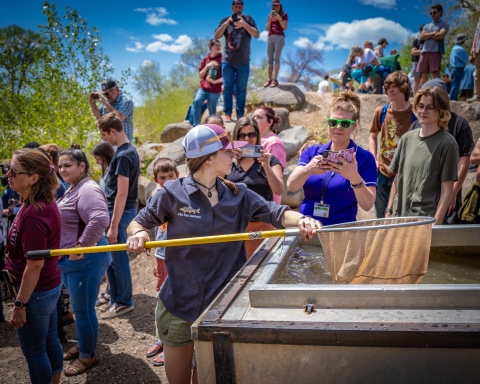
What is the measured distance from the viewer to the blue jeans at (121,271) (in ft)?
16.0

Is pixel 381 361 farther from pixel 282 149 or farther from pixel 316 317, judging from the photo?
pixel 282 149

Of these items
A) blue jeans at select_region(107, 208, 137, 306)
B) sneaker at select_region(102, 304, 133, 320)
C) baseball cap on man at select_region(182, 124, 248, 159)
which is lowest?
sneaker at select_region(102, 304, 133, 320)

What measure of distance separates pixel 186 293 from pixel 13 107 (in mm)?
8252

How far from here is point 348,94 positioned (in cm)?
327

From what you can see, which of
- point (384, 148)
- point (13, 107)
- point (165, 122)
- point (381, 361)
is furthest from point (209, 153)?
point (165, 122)

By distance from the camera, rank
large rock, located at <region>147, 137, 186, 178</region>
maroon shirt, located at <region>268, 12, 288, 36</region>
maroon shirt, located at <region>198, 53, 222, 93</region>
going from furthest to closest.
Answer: maroon shirt, located at <region>268, 12, 288, 36</region>
large rock, located at <region>147, 137, 186, 178</region>
maroon shirt, located at <region>198, 53, 222, 93</region>

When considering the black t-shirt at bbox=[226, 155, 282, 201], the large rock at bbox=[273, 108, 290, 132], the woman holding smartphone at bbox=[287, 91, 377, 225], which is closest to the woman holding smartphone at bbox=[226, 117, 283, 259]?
the black t-shirt at bbox=[226, 155, 282, 201]

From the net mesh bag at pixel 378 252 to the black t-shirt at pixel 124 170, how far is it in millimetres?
2962

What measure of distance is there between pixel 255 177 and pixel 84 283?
1744mm

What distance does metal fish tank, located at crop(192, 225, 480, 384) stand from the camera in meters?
1.56

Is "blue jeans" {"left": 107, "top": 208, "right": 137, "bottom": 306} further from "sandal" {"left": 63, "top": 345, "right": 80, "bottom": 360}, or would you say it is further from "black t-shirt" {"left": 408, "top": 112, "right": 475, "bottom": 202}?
"black t-shirt" {"left": 408, "top": 112, "right": 475, "bottom": 202}

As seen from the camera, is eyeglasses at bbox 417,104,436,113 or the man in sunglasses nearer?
eyeglasses at bbox 417,104,436,113

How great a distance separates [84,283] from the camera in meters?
3.61

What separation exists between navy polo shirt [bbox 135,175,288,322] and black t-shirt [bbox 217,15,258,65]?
6.20 metres
